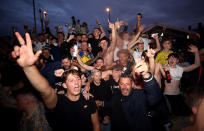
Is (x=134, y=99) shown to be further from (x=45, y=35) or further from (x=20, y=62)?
(x=45, y=35)

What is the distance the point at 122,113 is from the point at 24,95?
1.91 meters

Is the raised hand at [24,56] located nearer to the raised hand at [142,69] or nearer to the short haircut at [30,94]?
the short haircut at [30,94]

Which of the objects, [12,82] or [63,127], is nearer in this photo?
[63,127]

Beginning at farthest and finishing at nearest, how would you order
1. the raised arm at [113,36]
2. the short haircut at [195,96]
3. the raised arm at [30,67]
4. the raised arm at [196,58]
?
the raised arm at [113,36], the raised arm at [196,58], the short haircut at [195,96], the raised arm at [30,67]

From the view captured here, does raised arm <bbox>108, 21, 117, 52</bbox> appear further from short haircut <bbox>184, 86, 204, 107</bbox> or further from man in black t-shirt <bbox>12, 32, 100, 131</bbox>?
short haircut <bbox>184, 86, 204, 107</bbox>

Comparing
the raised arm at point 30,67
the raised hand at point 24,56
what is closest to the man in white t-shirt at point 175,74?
the raised arm at point 30,67

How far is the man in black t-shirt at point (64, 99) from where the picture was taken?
157 centimetres

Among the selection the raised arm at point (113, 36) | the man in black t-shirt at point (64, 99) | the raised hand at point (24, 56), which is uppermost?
the raised arm at point (113, 36)

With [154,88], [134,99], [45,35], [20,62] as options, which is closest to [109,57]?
[134,99]

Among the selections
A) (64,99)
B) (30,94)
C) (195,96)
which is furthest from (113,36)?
(30,94)

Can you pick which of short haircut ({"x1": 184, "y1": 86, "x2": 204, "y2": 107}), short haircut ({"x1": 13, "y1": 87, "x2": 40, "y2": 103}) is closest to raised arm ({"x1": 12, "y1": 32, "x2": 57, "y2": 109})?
short haircut ({"x1": 13, "y1": 87, "x2": 40, "y2": 103})

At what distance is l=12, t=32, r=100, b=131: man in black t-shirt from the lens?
1.57 meters

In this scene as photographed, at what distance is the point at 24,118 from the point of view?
6.54 feet

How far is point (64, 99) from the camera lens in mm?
2152
